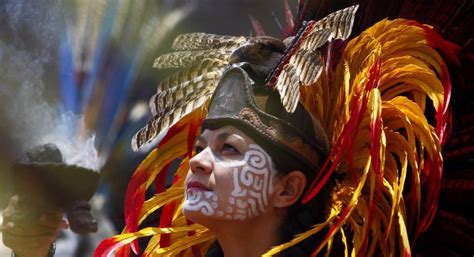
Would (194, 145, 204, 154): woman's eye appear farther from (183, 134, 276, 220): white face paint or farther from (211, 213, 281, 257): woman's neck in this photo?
(211, 213, 281, 257): woman's neck

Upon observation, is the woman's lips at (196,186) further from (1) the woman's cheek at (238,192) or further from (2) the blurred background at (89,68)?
(2) the blurred background at (89,68)

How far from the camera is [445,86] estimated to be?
2.21m

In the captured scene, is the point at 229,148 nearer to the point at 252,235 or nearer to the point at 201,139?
the point at 201,139

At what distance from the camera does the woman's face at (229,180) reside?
2.19 metres

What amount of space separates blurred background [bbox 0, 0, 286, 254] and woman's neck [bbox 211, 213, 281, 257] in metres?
1.48

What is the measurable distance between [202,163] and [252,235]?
0.74ft

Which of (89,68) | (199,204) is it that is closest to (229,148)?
(199,204)

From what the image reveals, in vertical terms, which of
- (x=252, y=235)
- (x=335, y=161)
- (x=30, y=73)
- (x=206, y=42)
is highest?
(x=30, y=73)

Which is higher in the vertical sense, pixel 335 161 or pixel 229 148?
pixel 229 148

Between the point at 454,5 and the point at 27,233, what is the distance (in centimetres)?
182

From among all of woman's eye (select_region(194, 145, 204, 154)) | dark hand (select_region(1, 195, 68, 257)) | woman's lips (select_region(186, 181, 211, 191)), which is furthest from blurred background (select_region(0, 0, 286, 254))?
woman's lips (select_region(186, 181, 211, 191))

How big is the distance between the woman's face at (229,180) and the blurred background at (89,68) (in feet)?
4.87

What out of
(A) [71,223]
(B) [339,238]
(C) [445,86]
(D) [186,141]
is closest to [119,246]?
(D) [186,141]

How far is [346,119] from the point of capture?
7.50 feet
